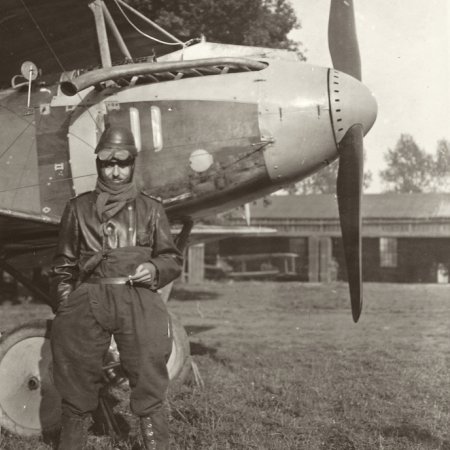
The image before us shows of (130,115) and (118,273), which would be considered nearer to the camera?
(118,273)

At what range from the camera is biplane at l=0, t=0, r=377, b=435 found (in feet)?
15.6

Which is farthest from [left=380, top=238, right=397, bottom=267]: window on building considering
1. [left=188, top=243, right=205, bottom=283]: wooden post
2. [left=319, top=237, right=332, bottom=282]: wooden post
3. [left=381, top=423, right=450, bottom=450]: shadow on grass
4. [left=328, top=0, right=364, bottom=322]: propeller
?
[left=381, top=423, right=450, bottom=450]: shadow on grass

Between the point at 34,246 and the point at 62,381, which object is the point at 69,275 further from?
the point at 34,246

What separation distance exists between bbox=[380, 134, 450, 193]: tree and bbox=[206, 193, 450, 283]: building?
144 ft

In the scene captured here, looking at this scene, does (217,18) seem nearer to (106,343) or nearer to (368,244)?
(106,343)

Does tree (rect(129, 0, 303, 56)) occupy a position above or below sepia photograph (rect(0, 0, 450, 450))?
above

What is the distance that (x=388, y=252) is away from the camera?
104 feet

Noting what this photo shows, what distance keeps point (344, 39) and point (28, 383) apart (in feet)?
14.0

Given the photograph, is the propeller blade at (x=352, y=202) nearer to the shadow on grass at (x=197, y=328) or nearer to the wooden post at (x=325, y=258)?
the shadow on grass at (x=197, y=328)

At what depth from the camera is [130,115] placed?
16.0ft

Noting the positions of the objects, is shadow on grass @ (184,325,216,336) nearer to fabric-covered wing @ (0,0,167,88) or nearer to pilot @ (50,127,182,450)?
fabric-covered wing @ (0,0,167,88)

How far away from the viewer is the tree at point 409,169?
7656 cm

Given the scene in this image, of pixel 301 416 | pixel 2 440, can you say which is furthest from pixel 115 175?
pixel 301 416

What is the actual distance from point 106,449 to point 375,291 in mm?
18445
